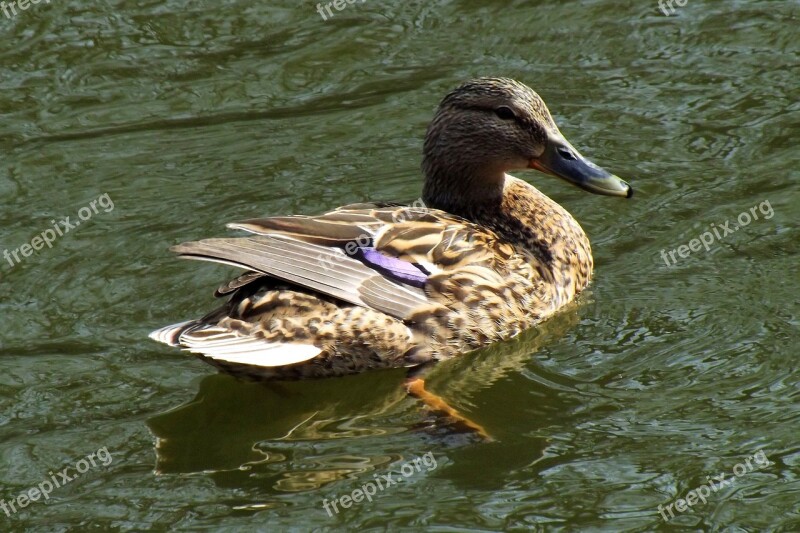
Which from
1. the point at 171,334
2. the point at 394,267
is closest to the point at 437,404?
the point at 394,267

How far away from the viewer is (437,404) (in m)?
7.30

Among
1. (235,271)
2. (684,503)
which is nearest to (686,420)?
(684,503)

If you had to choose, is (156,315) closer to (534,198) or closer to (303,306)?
(303,306)

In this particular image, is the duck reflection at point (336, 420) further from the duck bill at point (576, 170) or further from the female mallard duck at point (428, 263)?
the duck bill at point (576, 170)

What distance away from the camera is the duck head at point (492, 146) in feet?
27.3

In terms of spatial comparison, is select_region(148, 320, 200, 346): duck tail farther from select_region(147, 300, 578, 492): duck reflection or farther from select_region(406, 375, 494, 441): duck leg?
select_region(406, 375, 494, 441): duck leg

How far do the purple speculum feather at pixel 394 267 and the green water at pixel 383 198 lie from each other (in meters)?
0.53

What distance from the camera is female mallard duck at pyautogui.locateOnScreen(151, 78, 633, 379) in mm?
7137

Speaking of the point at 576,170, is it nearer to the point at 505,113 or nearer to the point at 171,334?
the point at 505,113

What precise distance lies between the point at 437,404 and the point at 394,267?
80 centimetres

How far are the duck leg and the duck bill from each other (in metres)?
1.67

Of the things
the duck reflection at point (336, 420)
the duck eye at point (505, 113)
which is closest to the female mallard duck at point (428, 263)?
the duck eye at point (505, 113)

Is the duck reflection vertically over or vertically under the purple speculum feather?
under

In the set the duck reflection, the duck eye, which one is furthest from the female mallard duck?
the duck reflection
